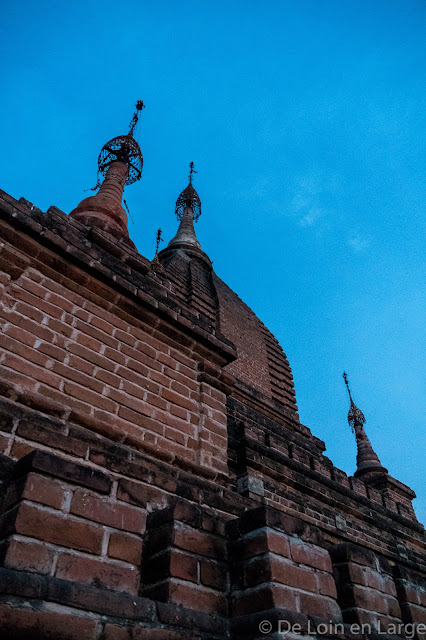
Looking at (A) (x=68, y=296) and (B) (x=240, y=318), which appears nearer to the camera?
(A) (x=68, y=296)

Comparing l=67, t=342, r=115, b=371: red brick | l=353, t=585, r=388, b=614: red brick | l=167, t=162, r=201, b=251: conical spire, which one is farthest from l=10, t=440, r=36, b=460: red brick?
l=167, t=162, r=201, b=251: conical spire

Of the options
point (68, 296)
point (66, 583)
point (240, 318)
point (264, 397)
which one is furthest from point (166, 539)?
point (240, 318)

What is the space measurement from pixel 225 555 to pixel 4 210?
7.70 feet

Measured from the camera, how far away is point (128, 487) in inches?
74.0

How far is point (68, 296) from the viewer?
3141 mm

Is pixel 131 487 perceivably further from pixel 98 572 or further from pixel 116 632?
pixel 116 632

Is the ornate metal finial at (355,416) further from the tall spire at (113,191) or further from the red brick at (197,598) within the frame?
the red brick at (197,598)

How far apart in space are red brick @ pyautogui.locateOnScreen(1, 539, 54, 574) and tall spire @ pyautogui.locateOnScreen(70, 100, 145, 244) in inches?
130

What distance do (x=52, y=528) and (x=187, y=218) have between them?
58.4 feet

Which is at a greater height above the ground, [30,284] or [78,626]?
[30,284]

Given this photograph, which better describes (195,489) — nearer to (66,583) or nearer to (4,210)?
(66,583)

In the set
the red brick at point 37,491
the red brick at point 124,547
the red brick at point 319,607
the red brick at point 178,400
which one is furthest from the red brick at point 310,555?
the red brick at point 178,400

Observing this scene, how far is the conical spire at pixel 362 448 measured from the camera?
48.4ft

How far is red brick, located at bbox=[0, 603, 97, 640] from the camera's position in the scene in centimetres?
132
